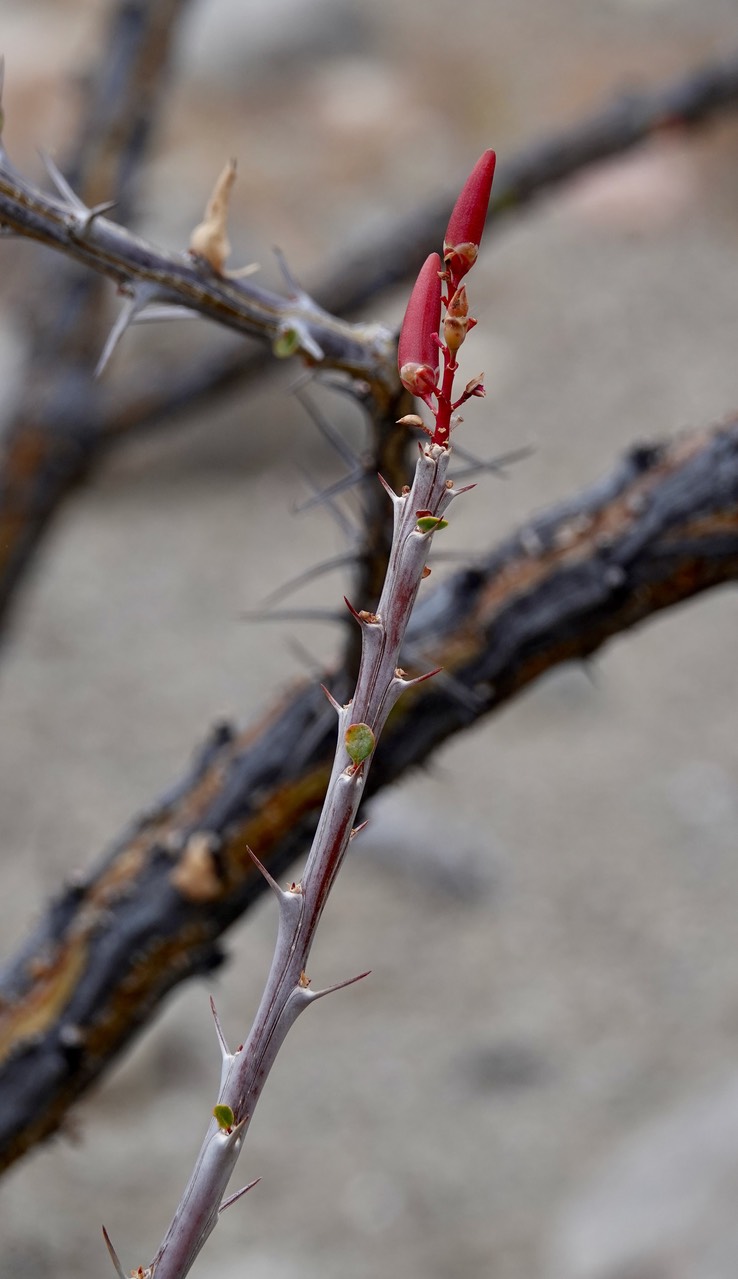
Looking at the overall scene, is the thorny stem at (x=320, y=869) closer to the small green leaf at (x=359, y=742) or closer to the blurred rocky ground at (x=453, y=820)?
the small green leaf at (x=359, y=742)

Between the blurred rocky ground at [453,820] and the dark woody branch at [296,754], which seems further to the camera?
the blurred rocky ground at [453,820]

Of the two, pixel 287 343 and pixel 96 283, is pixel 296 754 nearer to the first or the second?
pixel 287 343

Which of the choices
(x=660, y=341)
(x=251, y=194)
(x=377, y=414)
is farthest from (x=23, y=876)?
(x=251, y=194)

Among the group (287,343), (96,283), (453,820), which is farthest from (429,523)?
(453,820)

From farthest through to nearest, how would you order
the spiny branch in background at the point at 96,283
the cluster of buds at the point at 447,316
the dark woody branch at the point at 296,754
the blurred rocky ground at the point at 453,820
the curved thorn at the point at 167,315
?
the blurred rocky ground at the point at 453,820
the spiny branch in background at the point at 96,283
the dark woody branch at the point at 296,754
the curved thorn at the point at 167,315
the cluster of buds at the point at 447,316

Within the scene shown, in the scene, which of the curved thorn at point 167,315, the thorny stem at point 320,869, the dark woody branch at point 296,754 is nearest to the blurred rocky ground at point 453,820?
the dark woody branch at point 296,754
